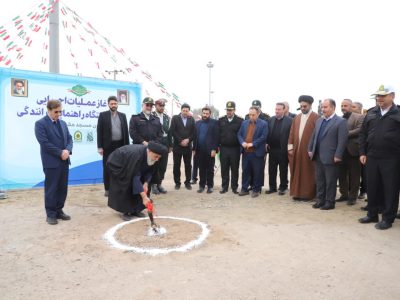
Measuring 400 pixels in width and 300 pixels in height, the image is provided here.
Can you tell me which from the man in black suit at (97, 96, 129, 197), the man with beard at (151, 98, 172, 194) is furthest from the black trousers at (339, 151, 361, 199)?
the man in black suit at (97, 96, 129, 197)

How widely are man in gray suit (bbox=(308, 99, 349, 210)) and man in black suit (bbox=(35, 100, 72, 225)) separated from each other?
4090mm

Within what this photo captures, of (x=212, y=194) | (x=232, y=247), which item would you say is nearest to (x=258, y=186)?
(x=212, y=194)

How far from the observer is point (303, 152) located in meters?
6.79

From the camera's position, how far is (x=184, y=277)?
3424 mm

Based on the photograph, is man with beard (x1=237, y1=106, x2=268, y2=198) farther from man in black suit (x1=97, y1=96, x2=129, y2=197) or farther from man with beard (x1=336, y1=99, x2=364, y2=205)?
man in black suit (x1=97, y1=96, x2=129, y2=197)

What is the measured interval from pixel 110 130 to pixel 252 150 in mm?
2779

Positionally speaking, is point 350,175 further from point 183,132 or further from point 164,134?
point 164,134

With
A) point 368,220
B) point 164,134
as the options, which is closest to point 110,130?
point 164,134

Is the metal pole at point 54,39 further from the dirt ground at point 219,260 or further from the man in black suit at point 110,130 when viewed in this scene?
the dirt ground at point 219,260

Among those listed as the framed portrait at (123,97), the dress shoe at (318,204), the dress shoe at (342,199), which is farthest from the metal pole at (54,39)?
the dress shoe at (342,199)

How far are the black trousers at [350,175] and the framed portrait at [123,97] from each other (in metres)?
5.03

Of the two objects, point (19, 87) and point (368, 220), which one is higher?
point (19, 87)

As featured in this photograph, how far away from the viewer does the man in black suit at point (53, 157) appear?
5105mm

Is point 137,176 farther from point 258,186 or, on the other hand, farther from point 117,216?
point 258,186
